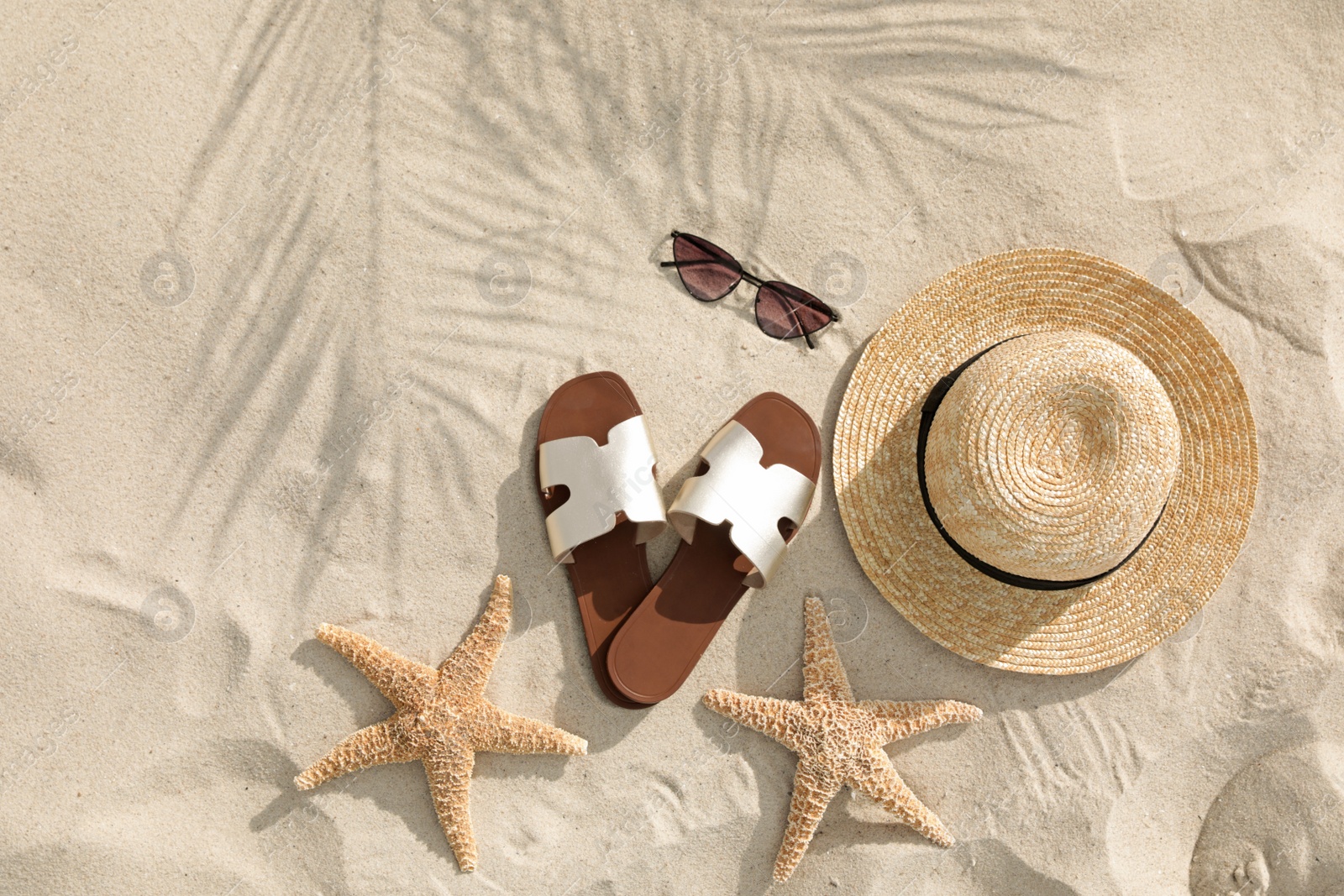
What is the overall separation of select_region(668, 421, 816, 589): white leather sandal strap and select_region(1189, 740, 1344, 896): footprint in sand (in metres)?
2.12

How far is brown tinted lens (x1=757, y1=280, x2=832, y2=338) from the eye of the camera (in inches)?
129

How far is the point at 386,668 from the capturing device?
3.06 metres

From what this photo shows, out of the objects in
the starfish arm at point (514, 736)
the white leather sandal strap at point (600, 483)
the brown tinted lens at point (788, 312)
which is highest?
the brown tinted lens at point (788, 312)

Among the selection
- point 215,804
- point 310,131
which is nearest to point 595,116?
point 310,131

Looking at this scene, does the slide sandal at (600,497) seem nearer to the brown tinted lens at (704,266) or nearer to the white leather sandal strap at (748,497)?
the white leather sandal strap at (748,497)

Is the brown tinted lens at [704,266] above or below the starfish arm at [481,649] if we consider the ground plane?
above

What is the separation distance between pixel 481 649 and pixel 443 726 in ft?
1.01

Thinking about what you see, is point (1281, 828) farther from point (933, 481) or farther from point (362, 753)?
point (362, 753)

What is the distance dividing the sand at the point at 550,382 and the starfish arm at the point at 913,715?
0.39 feet

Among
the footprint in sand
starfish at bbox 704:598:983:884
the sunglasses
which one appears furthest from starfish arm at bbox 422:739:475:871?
the footprint in sand

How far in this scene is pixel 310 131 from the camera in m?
3.22

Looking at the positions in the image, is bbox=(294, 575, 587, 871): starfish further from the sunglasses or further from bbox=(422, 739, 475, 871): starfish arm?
the sunglasses

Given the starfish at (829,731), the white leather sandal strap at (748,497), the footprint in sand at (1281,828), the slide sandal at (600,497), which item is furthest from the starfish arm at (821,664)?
the footprint in sand at (1281,828)

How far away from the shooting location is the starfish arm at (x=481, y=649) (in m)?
3.09
